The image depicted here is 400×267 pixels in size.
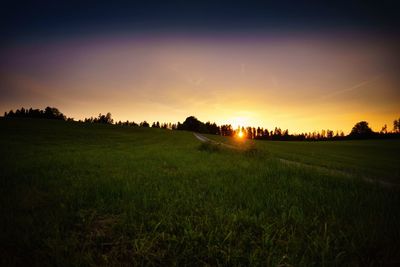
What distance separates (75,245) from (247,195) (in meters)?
3.56

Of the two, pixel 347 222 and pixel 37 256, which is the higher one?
pixel 347 222

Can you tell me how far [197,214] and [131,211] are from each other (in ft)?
4.20

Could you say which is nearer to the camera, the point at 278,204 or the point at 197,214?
the point at 197,214

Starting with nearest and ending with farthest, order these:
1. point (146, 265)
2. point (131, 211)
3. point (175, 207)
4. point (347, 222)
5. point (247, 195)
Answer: point (146, 265) → point (347, 222) → point (131, 211) → point (175, 207) → point (247, 195)

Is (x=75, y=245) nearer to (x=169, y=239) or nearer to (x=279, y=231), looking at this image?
(x=169, y=239)

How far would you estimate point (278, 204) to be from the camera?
421 centimetres

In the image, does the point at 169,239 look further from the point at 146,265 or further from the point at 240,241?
the point at 240,241

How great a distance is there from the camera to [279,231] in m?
3.23

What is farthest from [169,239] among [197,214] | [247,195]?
[247,195]

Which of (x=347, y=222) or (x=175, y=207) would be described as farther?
(x=175, y=207)

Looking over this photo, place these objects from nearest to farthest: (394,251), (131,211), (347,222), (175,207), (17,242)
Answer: (394,251) → (17,242) → (347,222) → (131,211) → (175,207)

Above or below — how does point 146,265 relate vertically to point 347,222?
below

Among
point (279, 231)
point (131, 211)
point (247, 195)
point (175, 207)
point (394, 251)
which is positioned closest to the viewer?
point (394, 251)

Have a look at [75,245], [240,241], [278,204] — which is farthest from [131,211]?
[278,204]
